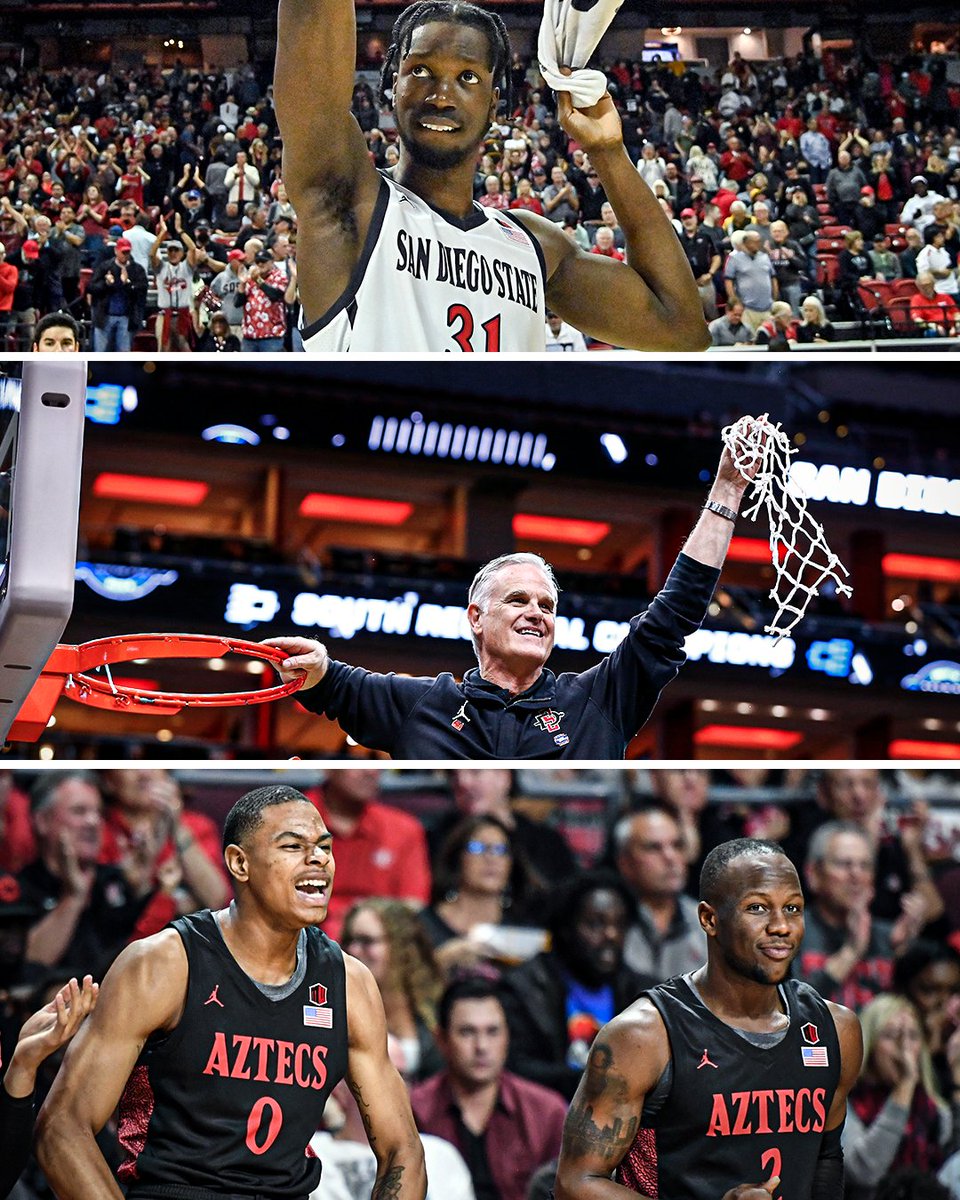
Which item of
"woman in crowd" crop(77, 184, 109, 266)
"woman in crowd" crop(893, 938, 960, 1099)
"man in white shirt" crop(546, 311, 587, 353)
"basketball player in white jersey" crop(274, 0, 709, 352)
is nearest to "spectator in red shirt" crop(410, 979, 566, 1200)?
"woman in crowd" crop(893, 938, 960, 1099)

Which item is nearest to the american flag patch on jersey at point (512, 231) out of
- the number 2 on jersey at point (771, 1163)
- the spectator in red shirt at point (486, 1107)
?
the number 2 on jersey at point (771, 1163)

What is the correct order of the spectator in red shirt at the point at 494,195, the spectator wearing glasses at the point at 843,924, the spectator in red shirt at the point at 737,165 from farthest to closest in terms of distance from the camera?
1. the spectator in red shirt at the point at 737,165
2. the spectator in red shirt at the point at 494,195
3. the spectator wearing glasses at the point at 843,924

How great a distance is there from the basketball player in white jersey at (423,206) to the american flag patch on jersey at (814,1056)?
2033 millimetres

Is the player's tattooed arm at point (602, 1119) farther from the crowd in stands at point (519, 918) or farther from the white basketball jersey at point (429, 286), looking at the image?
the crowd in stands at point (519, 918)

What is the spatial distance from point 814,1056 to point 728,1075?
245 mm

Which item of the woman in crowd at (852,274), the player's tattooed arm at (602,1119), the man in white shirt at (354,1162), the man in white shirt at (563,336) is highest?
the woman in crowd at (852,274)

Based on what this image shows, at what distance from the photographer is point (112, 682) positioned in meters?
4.43

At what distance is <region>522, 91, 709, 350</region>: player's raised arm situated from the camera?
5172 mm

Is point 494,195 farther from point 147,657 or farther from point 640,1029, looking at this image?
point 640,1029

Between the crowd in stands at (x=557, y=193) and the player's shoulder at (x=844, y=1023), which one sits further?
the crowd in stands at (x=557, y=193)

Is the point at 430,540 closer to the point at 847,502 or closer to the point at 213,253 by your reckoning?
the point at 847,502

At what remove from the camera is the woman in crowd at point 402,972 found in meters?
6.92

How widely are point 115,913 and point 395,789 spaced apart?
134cm

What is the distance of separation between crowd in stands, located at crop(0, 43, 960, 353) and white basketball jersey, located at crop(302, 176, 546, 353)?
6.72 metres
